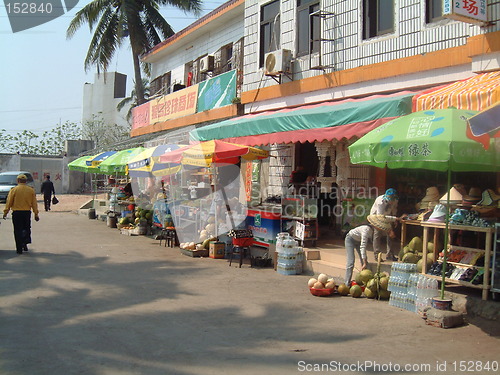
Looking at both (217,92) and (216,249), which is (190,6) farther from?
(216,249)

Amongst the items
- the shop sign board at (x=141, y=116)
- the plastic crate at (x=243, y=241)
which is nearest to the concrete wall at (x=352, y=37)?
the plastic crate at (x=243, y=241)

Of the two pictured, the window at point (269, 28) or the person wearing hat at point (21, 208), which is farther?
the window at point (269, 28)

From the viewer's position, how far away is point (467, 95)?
664 centimetres

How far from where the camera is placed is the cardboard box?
1097cm

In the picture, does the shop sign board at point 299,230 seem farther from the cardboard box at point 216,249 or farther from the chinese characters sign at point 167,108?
the chinese characters sign at point 167,108

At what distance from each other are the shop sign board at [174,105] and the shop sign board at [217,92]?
577 mm

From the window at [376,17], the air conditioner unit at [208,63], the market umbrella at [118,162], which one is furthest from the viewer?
A: the air conditioner unit at [208,63]

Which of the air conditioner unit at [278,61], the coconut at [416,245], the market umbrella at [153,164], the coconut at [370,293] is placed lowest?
the coconut at [370,293]

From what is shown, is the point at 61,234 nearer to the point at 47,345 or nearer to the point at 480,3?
the point at 47,345

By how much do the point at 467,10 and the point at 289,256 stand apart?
5.18 metres

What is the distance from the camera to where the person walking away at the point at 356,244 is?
781cm

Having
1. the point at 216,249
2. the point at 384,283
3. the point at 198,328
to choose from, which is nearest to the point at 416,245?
the point at 384,283

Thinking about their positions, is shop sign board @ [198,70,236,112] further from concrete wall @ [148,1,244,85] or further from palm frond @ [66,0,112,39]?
palm frond @ [66,0,112,39]

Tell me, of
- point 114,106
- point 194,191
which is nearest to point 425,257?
point 194,191
